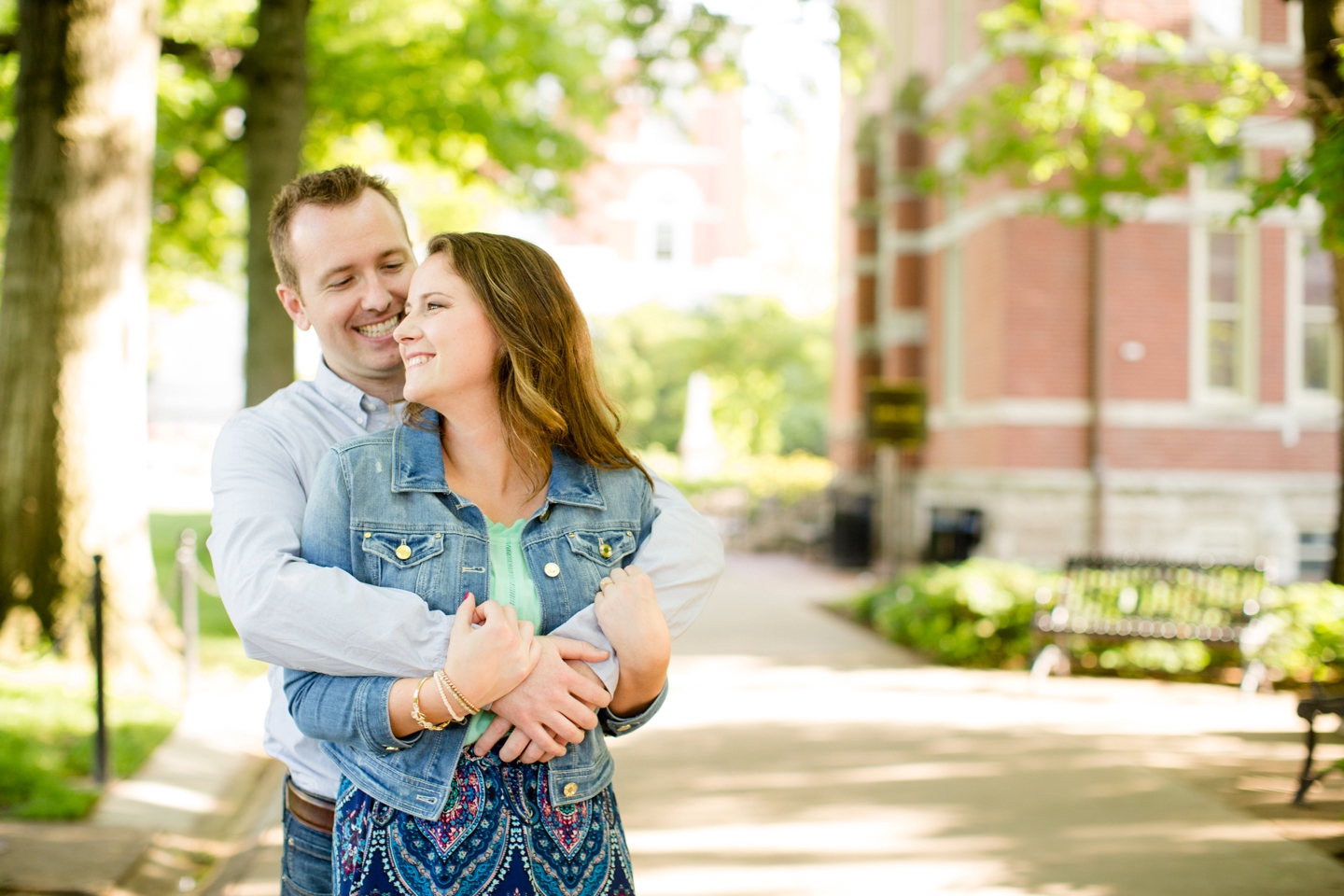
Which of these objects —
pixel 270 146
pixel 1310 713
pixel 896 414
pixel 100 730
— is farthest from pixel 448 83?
pixel 1310 713

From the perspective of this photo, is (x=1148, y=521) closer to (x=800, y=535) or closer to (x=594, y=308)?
(x=800, y=535)

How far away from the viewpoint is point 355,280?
8.16 feet

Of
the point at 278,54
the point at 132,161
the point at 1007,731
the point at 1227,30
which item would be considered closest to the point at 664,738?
the point at 1007,731

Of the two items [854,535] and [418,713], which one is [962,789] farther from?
[854,535]

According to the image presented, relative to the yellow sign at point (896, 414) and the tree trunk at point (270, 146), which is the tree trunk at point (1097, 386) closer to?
the yellow sign at point (896, 414)

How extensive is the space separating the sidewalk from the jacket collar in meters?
3.20

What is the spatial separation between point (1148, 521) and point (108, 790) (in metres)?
12.7

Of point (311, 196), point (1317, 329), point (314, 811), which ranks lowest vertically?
point (314, 811)

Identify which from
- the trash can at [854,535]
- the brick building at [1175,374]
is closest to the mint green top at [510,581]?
the brick building at [1175,374]

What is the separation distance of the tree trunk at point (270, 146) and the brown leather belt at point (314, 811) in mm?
8040

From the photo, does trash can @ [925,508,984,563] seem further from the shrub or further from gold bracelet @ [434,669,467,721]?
gold bracelet @ [434,669,467,721]

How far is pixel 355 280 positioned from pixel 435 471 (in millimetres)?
565

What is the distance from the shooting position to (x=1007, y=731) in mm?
7512

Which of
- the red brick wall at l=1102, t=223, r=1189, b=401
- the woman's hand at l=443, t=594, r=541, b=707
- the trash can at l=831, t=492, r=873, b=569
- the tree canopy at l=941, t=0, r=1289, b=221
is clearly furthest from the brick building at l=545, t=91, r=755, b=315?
the woman's hand at l=443, t=594, r=541, b=707
